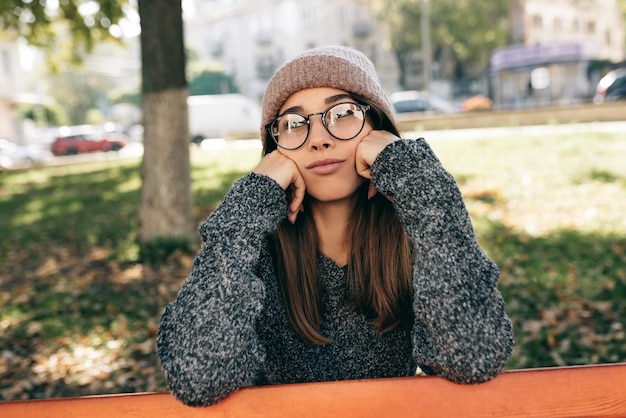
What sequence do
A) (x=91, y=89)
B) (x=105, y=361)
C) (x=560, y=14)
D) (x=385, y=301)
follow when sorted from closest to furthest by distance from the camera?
1. (x=385, y=301)
2. (x=105, y=361)
3. (x=560, y=14)
4. (x=91, y=89)

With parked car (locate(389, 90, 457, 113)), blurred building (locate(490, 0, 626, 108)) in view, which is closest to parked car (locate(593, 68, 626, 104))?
blurred building (locate(490, 0, 626, 108))

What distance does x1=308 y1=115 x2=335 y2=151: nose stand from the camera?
179cm

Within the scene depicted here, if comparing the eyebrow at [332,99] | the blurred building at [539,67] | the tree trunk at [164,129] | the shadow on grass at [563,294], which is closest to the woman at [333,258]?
the eyebrow at [332,99]

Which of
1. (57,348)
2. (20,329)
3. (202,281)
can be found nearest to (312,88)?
(202,281)

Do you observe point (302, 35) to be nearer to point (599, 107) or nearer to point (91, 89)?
point (91, 89)

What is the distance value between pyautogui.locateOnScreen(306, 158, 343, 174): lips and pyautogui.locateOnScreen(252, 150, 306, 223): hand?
0.07m

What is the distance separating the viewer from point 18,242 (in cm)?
799

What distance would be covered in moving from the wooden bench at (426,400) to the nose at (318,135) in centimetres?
75

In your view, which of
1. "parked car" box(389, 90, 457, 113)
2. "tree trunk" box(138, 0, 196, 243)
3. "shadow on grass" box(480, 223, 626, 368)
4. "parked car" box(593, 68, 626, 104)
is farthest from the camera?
"parked car" box(389, 90, 457, 113)

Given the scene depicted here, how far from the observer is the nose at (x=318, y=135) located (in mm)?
1789

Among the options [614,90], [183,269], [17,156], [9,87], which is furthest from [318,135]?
[9,87]

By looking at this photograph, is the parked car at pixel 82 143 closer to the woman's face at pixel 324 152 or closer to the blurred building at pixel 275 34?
the blurred building at pixel 275 34

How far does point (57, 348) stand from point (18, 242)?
4.22 m

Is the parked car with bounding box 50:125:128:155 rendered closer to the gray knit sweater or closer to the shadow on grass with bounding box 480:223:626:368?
the shadow on grass with bounding box 480:223:626:368
